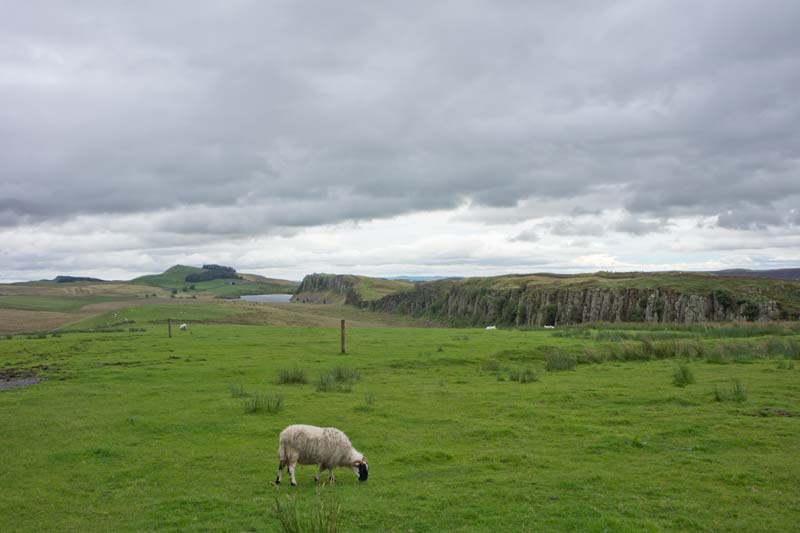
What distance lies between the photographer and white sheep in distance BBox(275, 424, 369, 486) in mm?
11156

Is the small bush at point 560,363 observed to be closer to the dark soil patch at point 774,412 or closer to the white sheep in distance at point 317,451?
the dark soil patch at point 774,412

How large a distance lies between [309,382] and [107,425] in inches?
387

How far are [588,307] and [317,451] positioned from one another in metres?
66.5

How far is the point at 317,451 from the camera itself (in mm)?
11336

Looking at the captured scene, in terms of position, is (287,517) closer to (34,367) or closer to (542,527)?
(542,527)

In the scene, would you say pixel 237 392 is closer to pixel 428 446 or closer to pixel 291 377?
pixel 291 377

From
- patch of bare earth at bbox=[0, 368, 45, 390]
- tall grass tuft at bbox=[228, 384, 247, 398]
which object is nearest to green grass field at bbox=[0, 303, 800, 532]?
tall grass tuft at bbox=[228, 384, 247, 398]

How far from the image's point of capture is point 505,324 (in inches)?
3359

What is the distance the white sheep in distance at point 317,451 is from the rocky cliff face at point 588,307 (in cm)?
5528

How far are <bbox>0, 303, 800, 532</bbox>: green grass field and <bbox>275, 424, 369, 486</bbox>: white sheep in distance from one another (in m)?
0.41

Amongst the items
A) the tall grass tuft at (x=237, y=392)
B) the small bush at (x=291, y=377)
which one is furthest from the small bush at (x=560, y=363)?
the tall grass tuft at (x=237, y=392)

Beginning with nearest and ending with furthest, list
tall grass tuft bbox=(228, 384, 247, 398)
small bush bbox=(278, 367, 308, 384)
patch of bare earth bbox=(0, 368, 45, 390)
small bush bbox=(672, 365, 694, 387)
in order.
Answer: tall grass tuft bbox=(228, 384, 247, 398), small bush bbox=(672, 365, 694, 387), patch of bare earth bbox=(0, 368, 45, 390), small bush bbox=(278, 367, 308, 384)

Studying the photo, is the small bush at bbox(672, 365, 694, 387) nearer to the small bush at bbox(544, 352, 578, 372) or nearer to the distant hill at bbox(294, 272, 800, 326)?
the small bush at bbox(544, 352, 578, 372)

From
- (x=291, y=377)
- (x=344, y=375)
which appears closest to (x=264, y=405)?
(x=291, y=377)
